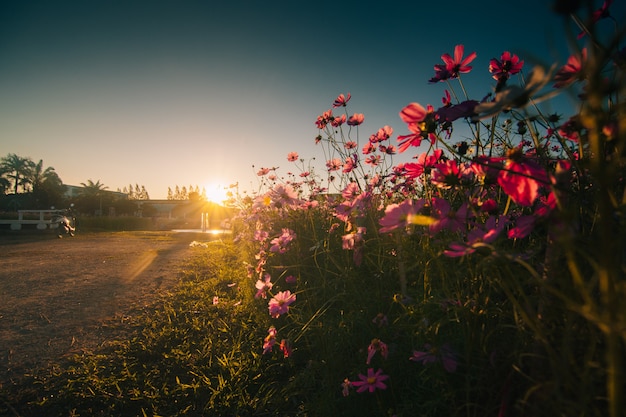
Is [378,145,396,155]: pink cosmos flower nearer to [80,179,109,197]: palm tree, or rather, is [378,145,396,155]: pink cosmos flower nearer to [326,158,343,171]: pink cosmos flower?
[326,158,343,171]: pink cosmos flower

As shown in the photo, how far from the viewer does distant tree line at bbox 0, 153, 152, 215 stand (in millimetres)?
Result: 32844

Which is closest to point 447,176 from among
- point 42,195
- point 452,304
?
point 452,304

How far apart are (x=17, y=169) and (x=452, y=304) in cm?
6348

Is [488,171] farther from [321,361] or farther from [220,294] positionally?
[220,294]

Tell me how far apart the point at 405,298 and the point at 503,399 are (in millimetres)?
476

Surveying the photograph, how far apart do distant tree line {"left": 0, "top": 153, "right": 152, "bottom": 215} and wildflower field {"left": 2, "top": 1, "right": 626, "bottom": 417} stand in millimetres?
38783

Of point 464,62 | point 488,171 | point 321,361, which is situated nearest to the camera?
point 488,171

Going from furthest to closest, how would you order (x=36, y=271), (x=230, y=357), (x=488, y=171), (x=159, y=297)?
(x=36, y=271) < (x=159, y=297) < (x=230, y=357) < (x=488, y=171)

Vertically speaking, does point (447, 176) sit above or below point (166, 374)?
above

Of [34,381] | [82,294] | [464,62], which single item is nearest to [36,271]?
[82,294]

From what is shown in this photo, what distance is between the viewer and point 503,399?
719 mm

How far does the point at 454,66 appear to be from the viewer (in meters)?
1.04

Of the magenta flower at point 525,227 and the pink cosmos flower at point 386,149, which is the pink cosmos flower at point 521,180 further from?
the pink cosmos flower at point 386,149

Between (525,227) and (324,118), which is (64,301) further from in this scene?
(525,227)
